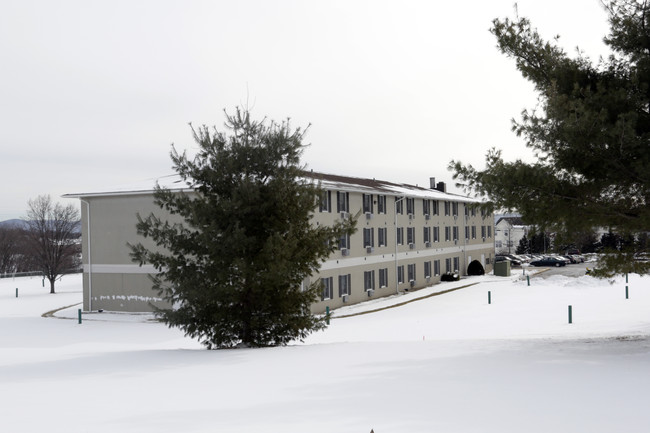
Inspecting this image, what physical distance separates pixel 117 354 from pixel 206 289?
2701 mm

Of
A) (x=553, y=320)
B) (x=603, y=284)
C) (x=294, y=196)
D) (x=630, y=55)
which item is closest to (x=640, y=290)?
(x=603, y=284)

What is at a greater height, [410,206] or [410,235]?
[410,206]

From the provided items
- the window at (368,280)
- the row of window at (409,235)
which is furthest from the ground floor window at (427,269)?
the window at (368,280)

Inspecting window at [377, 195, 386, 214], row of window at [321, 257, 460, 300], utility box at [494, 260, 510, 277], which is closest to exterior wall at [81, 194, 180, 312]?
row of window at [321, 257, 460, 300]

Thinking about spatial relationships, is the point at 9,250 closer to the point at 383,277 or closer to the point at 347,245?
the point at 383,277

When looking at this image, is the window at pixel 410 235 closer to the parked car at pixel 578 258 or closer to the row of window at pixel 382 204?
the row of window at pixel 382 204

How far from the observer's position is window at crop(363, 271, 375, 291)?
122 ft

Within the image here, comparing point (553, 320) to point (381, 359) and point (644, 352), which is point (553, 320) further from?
point (381, 359)

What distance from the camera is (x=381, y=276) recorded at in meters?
39.7

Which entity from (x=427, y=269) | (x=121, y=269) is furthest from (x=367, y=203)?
(x=121, y=269)

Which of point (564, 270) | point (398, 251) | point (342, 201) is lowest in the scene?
point (564, 270)

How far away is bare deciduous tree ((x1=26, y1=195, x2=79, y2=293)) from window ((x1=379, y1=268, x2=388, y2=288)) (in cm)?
2708

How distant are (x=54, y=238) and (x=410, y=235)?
33.2 meters

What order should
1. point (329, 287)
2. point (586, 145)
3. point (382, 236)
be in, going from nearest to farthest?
point (586, 145)
point (329, 287)
point (382, 236)
